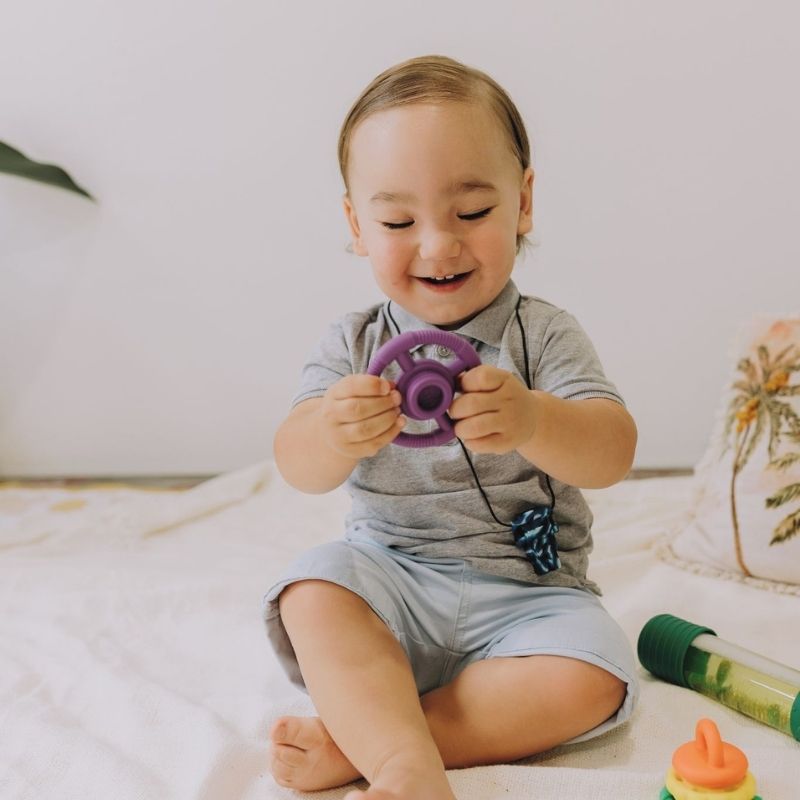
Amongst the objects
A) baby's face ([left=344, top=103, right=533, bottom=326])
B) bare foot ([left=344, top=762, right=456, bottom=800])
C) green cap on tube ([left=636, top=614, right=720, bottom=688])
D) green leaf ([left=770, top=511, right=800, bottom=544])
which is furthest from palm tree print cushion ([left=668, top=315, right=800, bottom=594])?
bare foot ([left=344, top=762, right=456, bottom=800])

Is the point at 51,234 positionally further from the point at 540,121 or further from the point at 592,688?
the point at 592,688

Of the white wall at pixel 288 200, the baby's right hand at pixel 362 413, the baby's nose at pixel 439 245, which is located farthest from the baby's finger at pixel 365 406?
the white wall at pixel 288 200

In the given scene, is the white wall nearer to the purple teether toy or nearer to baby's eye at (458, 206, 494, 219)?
baby's eye at (458, 206, 494, 219)

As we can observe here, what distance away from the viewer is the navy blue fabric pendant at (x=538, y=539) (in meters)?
0.87

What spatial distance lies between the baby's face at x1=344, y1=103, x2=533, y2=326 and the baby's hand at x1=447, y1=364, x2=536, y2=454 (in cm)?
15

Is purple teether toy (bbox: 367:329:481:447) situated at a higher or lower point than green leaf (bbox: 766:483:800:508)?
higher

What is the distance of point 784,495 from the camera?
1.14 meters

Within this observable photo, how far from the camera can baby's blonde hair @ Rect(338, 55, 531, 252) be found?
2.68 feet

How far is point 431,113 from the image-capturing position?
2.63ft

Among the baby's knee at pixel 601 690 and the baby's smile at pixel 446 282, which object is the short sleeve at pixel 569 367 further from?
the baby's knee at pixel 601 690

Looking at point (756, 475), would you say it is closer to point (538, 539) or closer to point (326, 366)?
point (538, 539)

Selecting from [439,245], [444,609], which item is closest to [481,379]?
[439,245]

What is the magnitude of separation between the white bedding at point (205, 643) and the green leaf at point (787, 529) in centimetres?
7

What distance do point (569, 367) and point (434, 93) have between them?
Answer: 262mm
